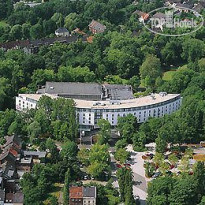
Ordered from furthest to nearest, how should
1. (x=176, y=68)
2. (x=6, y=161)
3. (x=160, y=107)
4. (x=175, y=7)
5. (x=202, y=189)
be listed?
(x=175, y=7)
(x=176, y=68)
(x=160, y=107)
(x=6, y=161)
(x=202, y=189)

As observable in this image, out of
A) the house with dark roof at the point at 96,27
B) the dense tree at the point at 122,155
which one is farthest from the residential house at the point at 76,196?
the house with dark roof at the point at 96,27

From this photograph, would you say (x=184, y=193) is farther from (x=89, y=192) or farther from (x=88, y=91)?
(x=88, y=91)

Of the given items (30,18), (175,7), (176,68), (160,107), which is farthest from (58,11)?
(160,107)

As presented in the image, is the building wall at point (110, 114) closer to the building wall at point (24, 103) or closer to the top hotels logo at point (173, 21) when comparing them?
the building wall at point (24, 103)

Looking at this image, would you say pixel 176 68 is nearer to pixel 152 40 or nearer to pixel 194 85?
pixel 152 40

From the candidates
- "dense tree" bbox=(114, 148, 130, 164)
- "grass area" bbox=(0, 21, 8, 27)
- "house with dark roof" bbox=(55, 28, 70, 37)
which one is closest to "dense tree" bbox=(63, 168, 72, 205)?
"dense tree" bbox=(114, 148, 130, 164)


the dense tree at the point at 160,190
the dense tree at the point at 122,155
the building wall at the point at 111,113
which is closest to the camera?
the dense tree at the point at 160,190
